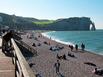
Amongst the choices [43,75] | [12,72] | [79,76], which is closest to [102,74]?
[79,76]

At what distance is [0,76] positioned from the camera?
237 inches

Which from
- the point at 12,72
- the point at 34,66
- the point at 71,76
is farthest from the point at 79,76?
the point at 12,72

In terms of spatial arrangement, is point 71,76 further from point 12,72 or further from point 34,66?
point 12,72

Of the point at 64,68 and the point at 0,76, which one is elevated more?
the point at 0,76

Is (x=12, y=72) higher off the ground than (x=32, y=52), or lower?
higher

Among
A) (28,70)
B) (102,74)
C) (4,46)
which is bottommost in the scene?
(102,74)

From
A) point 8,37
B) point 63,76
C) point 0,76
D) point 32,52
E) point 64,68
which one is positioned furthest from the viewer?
point 32,52

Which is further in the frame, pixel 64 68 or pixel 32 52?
pixel 32 52

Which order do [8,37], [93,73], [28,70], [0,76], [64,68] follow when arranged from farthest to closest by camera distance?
1. [64,68]
2. [93,73]
3. [8,37]
4. [0,76]
5. [28,70]

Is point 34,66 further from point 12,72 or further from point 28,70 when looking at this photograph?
point 28,70

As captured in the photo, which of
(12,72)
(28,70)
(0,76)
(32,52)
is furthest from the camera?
(32,52)

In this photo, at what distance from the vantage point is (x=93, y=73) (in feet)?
114

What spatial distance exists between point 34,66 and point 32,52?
9559 millimetres

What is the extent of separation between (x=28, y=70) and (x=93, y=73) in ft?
105
